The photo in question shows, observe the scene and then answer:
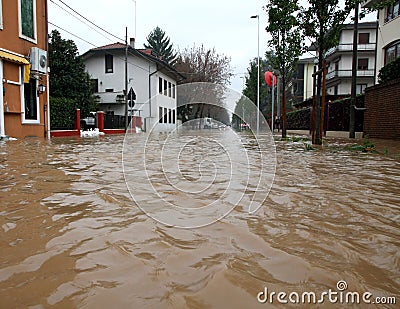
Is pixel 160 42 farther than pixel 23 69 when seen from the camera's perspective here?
Yes

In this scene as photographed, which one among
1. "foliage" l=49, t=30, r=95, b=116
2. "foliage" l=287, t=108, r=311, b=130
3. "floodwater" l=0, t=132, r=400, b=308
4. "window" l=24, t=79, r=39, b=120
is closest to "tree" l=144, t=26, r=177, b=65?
"foliage" l=287, t=108, r=311, b=130

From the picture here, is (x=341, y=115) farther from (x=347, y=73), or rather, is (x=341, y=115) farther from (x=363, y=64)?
(x=363, y=64)

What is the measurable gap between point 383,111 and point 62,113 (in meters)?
14.5

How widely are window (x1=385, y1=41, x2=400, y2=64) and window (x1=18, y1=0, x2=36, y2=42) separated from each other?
17.4 metres

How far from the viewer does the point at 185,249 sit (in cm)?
182

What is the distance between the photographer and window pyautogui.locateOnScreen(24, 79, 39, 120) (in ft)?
42.9

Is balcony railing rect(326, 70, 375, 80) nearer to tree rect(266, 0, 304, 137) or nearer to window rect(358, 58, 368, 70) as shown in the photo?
window rect(358, 58, 368, 70)

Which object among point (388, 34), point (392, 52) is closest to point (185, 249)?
point (392, 52)

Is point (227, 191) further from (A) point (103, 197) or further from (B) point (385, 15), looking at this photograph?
(B) point (385, 15)

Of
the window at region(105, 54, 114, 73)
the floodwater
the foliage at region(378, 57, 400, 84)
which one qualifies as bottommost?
the floodwater

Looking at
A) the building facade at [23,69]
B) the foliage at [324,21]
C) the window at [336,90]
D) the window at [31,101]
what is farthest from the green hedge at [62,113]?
the window at [336,90]

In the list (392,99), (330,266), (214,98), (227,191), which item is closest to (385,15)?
(392,99)

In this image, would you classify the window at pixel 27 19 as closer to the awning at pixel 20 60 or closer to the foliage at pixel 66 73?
the awning at pixel 20 60

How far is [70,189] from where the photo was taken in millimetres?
3246
